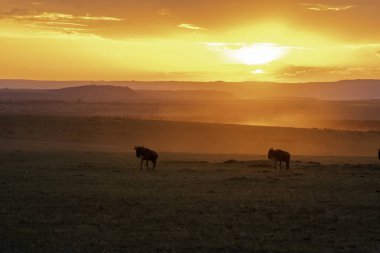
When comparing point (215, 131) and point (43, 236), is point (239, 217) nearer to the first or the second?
point (43, 236)

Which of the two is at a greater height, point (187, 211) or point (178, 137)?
point (178, 137)

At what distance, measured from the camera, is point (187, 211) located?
18500 millimetres

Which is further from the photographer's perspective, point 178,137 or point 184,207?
point 178,137

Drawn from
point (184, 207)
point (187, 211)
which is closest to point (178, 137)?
point (184, 207)

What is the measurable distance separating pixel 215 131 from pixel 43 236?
195 feet

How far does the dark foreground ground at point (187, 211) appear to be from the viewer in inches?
570

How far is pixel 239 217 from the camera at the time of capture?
17.6 meters

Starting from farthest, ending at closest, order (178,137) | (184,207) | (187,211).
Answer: (178,137)
(184,207)
(187,211)

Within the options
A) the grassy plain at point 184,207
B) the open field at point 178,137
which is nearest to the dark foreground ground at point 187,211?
the grassy plain at point 184,207

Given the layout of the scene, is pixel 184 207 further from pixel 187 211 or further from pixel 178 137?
pixel 178 137

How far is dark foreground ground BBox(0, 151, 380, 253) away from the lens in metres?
14.5

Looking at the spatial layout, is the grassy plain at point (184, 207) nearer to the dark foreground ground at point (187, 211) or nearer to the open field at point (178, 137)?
the dark foreground ground at point (187, 211)

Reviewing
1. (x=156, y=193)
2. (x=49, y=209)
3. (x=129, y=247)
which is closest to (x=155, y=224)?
(x=129, y=247)

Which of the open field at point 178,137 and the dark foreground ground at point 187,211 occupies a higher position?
the open field at point 178,137
